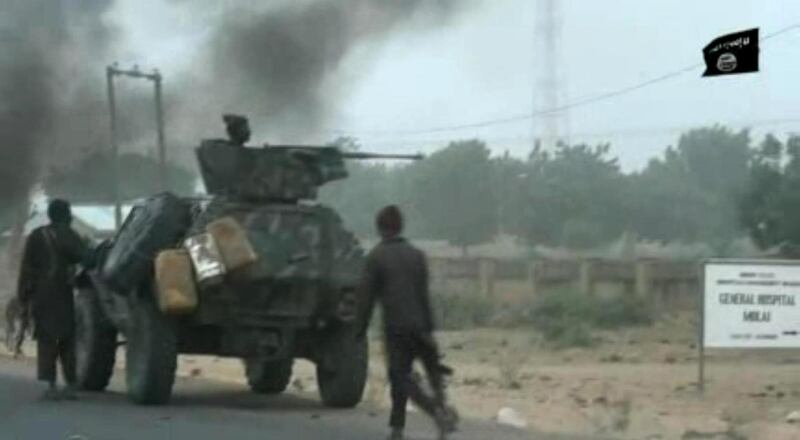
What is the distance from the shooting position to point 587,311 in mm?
37375

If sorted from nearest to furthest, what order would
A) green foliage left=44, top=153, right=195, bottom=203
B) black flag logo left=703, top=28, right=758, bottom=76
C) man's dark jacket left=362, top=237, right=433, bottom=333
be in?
man's dark jacket left=362, top=237, right=433, bottom=333
black flag logo left=703, top=28, right=758, bottom=76
green foliage left=44, top=153, right=195, bottom=203

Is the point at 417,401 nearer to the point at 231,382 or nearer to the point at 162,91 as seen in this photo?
the point at 231,382

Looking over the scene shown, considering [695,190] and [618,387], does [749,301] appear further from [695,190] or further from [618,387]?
[695,190]

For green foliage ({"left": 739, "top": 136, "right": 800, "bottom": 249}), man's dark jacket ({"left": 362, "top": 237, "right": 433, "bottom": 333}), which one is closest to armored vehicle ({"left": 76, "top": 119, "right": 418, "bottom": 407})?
man's dark jacket ({"left": 362, "top": 237, "right": 433, "bottom": 333})

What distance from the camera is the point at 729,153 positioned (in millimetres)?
51781

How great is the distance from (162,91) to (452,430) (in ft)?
34.0

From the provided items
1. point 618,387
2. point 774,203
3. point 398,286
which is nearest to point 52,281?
point 398,286

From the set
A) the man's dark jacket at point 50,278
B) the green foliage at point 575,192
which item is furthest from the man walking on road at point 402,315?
the green foliage at point 575,192

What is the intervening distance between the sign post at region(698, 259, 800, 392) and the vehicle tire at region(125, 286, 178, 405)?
672 cm

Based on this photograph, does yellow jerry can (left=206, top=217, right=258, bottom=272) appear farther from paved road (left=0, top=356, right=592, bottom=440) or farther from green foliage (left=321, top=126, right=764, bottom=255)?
green foliage (left=321, top=126, right=764, bottom=255)

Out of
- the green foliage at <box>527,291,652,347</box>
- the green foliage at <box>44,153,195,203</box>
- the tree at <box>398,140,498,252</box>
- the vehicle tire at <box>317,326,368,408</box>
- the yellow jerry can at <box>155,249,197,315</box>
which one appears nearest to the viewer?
the yellow jerry can at <box>155,249,197,315</box>

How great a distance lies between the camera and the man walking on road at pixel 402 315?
37.2 ft

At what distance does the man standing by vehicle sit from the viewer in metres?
14.7

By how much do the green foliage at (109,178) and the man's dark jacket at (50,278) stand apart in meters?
8.72
